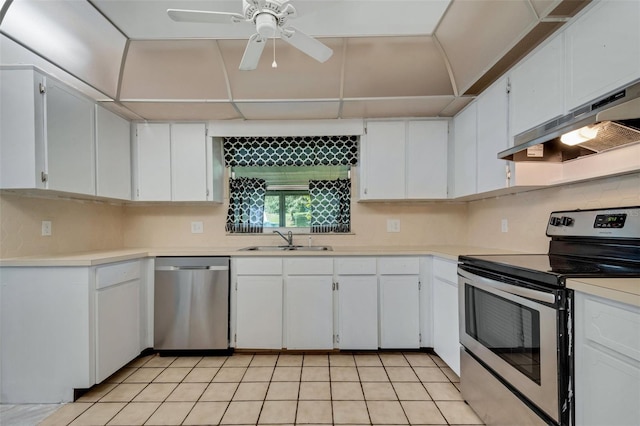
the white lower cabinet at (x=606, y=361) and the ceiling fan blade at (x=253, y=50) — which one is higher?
the ceiling fan blade at (x=253, y=50)

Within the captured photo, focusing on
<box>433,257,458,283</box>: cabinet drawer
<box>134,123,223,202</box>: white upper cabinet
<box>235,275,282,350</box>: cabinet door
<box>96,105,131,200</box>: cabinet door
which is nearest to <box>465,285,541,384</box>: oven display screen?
<box>433,257,458,283</box>: cabinet drawer

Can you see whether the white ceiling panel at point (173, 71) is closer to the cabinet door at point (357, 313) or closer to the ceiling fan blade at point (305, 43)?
the ceiling fan blade at point (305, 43)

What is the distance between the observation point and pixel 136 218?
3061 mm

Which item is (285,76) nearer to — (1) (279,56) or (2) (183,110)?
(1) (279,56)

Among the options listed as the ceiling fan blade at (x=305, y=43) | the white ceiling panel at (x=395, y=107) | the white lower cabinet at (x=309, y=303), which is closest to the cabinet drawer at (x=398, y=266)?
the white lower cabinet at (x=309, y=303)

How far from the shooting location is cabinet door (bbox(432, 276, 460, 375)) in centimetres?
207

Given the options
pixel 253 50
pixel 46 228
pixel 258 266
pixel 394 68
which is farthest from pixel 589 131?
pixel 46 228

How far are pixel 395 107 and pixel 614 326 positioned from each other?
211 centimetres

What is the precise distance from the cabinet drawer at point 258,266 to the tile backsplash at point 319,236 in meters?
0.58

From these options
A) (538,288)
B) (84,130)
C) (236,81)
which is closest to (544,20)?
(538,288)

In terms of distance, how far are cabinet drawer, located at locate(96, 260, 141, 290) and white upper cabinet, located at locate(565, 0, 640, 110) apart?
302cm

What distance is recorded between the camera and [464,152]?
2.46 metres

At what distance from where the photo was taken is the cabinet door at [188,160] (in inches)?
109

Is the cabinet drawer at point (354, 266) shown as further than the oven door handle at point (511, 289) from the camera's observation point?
Yes
